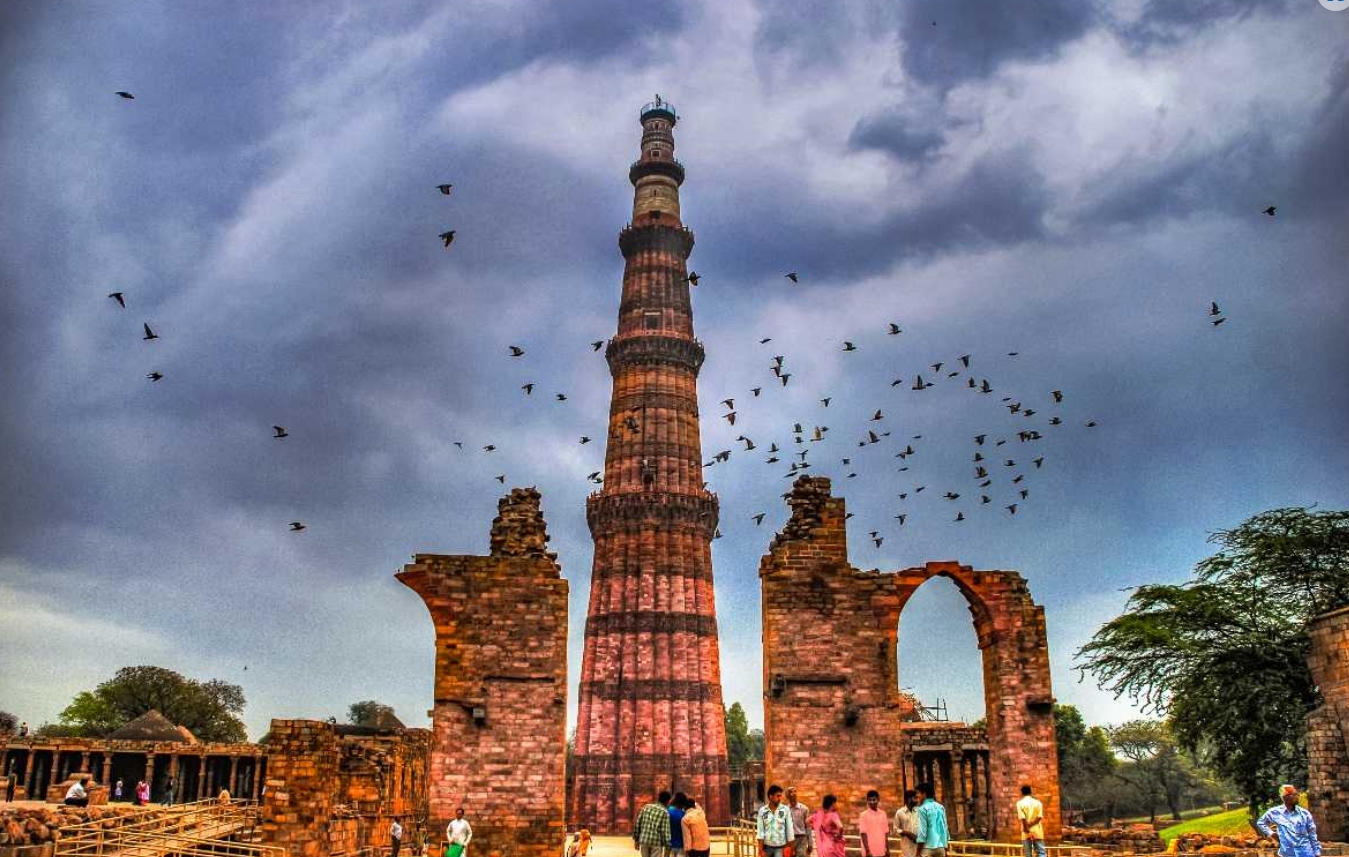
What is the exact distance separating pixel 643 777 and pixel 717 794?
8.23 feet

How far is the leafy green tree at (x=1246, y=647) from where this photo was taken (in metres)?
21.5

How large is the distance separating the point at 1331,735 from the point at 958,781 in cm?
1640

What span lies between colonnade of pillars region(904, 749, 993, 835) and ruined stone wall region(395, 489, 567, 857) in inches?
612

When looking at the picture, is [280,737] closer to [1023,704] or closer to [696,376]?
[1023,704]

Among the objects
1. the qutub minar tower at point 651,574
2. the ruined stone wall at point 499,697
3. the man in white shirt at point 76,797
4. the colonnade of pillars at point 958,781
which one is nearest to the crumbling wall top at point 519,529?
the ruined stone wall at point 499,697

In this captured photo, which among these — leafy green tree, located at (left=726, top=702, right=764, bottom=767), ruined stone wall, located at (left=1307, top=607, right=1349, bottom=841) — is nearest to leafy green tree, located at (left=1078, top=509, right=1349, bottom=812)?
ruined stone wall, located at (left=1307, top=607, right=1349, bottom=841)

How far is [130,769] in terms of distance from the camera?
41.8m

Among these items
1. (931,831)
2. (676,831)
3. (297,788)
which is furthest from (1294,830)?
(297,788)

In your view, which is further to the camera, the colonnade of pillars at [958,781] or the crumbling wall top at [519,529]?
the colonnade of pillars at [958,781]

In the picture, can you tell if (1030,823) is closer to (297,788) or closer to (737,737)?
(297,788)

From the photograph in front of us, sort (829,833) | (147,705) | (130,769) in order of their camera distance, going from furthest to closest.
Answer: (147,705), (130,769), (829,833)

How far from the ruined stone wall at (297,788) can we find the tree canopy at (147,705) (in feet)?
155

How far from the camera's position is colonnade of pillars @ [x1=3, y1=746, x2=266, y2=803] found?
3900 centimetres

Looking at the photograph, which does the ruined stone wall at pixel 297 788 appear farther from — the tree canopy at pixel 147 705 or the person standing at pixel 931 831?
the tree canopy at pixel 147 705
